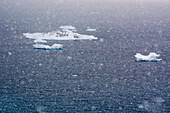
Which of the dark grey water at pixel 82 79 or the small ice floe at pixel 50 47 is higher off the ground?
the small ice floe at pixel 50 47

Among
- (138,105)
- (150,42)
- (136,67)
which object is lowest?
(138,105)

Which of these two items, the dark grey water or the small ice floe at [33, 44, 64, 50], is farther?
the small ice floe at [33, 44, 64, 50]

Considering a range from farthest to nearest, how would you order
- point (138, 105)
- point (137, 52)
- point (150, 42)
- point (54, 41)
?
1. point (150, 42)
2. point (54, 41)
3. point (137, 52)
4. point (138, 105)

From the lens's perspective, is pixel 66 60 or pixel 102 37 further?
pixel 102 37

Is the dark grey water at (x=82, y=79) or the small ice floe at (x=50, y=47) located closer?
the dark grey water at (x=82, y=79)

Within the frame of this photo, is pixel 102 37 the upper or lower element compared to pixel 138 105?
upper

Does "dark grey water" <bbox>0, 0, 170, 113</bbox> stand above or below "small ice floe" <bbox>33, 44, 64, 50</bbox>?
below

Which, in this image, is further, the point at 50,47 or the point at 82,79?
the point at 50,47

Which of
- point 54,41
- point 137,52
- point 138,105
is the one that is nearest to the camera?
point 138,105

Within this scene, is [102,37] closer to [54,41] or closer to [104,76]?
[54,41]

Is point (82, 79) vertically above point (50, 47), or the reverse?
point (50, 47)

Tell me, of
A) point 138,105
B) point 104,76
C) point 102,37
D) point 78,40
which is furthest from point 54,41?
point 138,105
